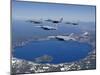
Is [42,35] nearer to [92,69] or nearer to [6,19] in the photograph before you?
[6,19]

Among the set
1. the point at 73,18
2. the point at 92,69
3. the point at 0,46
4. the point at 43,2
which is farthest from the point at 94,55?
the point at 0,46

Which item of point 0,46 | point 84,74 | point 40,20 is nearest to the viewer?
point 0,46

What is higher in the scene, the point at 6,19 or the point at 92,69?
the point at 6,19

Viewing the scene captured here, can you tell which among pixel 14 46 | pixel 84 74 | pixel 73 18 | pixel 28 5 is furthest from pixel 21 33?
pixel 84 74

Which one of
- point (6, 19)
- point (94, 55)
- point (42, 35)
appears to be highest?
point (6, 19)

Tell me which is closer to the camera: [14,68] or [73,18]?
[14,68]

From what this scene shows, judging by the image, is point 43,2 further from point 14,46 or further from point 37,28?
point 14,46

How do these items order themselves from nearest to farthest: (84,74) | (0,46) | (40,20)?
(0,46) < (40,20) < (84,74)
